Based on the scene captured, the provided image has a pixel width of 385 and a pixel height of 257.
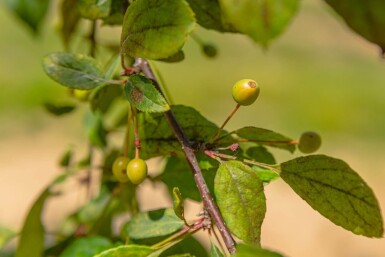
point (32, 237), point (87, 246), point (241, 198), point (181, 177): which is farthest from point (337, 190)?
point (32, 237)

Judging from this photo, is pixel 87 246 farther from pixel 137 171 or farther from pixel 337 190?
pixel 337 190

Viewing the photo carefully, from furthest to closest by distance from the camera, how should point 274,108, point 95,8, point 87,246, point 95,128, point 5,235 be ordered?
point 274,108, point 5,235, point 95,128, point 87,246, point 95,8

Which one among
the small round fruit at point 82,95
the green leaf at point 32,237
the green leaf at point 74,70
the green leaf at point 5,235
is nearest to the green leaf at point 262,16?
the green leaf at point 74,70

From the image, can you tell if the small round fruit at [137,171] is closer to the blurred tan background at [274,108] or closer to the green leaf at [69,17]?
the green leaf at [69,17]

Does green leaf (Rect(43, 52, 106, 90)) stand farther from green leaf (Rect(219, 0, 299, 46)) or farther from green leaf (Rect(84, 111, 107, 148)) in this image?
green leaf (Rect(84, 111, 107, 148))

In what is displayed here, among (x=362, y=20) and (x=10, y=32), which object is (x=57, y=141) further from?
(x=362, y=20)
